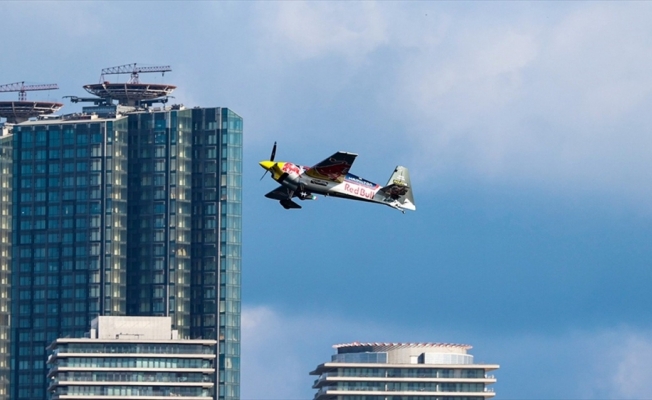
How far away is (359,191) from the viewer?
193 meters

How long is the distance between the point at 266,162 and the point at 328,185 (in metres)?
5.93

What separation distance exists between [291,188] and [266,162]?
379 centimetres

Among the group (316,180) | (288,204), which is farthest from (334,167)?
→ (288,204)

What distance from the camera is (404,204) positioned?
651 ft

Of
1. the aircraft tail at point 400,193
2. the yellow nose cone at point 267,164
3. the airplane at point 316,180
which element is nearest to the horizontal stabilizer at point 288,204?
the airplane at point 316,180

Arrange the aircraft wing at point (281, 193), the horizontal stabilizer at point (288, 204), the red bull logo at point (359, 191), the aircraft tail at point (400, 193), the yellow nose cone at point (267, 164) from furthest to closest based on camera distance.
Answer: the aircraft tail at point (400, 193), the red bull logo at point (359, 191), the yellow nose cone at point (267, 164), the aircraft wing at point (281, 193), the horizontal stabilizer at point (288, 204)

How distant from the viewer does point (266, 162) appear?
7564 inches

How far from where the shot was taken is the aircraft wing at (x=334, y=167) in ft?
618

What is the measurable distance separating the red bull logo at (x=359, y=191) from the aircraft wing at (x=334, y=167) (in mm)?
1912

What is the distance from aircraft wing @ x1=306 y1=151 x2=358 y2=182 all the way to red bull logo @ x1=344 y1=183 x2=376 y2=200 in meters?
1.91

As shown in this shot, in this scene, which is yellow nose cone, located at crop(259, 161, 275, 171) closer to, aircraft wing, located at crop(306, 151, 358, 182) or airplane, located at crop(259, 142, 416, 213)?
airplane, located at crop(259, 142, 416, 213)

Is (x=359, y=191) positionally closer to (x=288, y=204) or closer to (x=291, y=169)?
(x=288, y=204)

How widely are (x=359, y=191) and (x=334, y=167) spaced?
16.7 feet

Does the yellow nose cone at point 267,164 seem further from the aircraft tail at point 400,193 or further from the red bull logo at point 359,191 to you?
the aircraft tail at point 400,193
